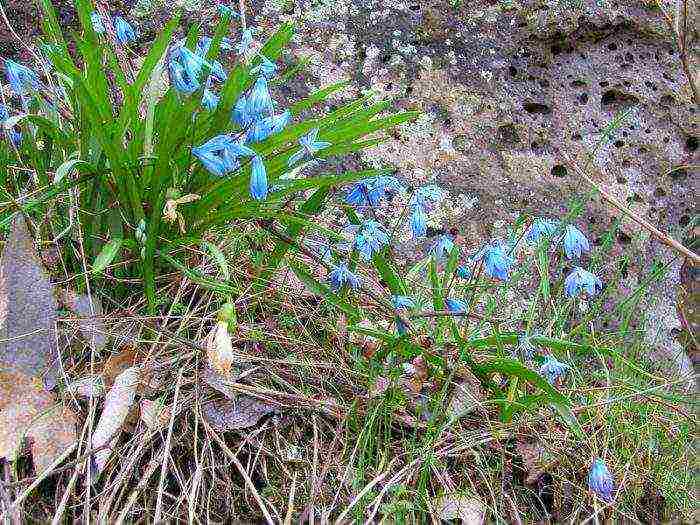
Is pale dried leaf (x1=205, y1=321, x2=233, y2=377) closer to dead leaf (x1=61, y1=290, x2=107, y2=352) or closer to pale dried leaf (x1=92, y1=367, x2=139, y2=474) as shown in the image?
pale dried leaf (x1=92, y1=367, x2=139, y2=474)

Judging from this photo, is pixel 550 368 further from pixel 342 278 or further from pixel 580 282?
pixel 342 278

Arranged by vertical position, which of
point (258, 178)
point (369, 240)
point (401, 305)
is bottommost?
Answer: point (401, 305)

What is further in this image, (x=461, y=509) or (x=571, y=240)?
(x=571, y=240)

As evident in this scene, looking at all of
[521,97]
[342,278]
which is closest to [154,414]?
[342,278]

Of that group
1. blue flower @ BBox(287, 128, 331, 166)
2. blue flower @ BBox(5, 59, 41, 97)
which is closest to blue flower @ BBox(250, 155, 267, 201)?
blue flower @ BBox(287, 128, 331, 166)

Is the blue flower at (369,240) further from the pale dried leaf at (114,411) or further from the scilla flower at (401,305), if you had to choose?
the pale dried leaf at (114,411)

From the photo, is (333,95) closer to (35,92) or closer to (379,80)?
(379,80)

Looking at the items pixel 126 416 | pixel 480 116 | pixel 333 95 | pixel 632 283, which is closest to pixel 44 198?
pixel 126 416
